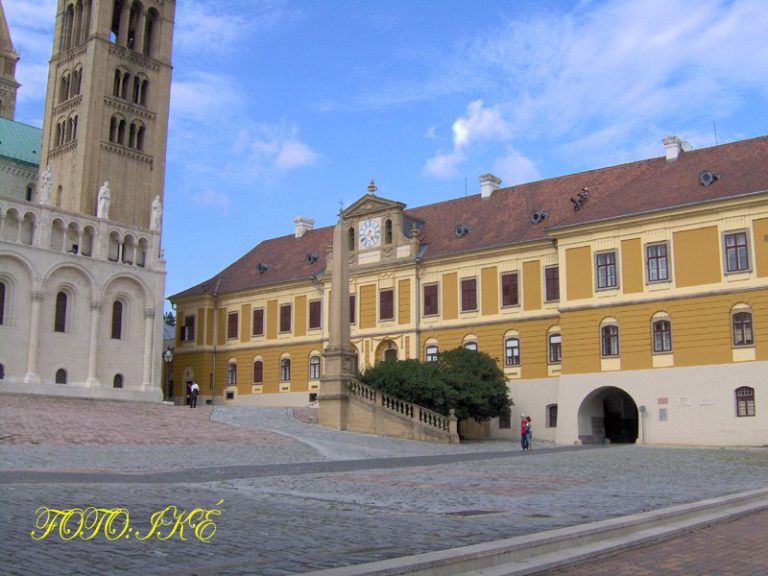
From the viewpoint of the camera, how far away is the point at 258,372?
54.9 metres

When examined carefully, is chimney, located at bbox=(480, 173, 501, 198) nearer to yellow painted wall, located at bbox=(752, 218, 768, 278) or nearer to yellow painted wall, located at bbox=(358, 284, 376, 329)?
yellow painted wall, located at bbox=(358, 284, 376, 329)

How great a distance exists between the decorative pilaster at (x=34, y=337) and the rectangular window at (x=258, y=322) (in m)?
13.1

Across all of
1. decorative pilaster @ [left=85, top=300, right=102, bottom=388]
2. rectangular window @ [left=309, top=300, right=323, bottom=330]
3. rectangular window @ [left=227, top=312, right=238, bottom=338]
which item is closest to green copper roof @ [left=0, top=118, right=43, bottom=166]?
decorative pilaster @ [left=85, top=300, right=102, bottom=388]

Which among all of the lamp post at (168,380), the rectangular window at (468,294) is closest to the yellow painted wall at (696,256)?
the rectangular window at (468,294)

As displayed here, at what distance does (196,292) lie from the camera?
5878 cm

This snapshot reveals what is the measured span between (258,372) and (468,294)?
16176 mm

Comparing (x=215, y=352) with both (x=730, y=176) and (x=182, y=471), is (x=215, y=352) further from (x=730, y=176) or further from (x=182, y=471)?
(x=182, y=471)

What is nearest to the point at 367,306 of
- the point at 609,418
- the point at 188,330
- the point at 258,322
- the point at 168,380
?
the point at 258,322

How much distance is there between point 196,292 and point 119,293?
269 inches

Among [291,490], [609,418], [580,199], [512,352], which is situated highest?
[580,199]

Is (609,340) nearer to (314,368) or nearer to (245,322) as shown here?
(314,368)

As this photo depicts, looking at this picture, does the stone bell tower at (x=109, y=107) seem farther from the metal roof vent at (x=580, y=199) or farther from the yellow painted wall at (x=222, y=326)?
the metal roof vent at (x=580, y=199)

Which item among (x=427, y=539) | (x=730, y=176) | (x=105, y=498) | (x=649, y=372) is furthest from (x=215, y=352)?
(x=427, y=539)

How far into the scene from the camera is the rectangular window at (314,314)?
52188mm
